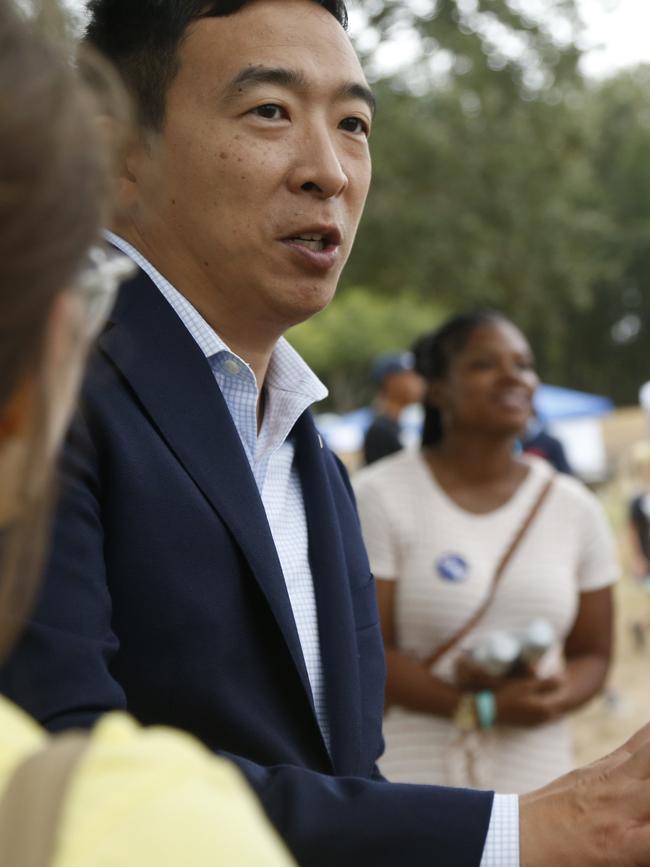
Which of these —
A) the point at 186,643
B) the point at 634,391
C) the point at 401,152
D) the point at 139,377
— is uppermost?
the point at 401,152

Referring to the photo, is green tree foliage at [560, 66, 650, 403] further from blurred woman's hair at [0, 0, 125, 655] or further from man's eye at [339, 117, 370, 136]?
blurred woman's hair at [0, 0, 125, 655]

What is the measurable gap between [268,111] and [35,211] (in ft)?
4.11

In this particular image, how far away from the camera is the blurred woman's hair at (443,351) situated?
445 centimetres

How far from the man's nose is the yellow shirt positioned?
53.5 inches

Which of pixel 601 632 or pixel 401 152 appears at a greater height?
pixel 401 152

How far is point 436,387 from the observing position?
445 centimetres

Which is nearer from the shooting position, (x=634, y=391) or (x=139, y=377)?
(x=139, y=377)

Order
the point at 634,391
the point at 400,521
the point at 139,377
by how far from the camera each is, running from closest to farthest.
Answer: the point at 139,377, the point at 400,521, the point at 634,391

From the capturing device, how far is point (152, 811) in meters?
0.83

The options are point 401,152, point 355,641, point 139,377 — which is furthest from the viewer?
point 401,152

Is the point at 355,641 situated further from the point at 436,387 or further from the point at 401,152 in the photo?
the point at 401,152

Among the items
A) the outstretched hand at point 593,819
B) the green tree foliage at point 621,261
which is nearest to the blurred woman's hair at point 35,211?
the outstretched hand at point 593,819

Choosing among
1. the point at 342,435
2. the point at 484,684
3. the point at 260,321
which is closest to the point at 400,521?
the point at 484,684

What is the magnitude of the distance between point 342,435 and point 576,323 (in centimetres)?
2061
